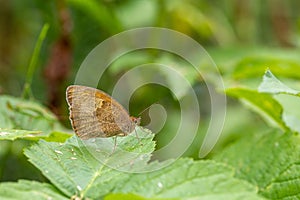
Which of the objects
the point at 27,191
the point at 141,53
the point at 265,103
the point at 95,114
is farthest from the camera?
the point at 141,53

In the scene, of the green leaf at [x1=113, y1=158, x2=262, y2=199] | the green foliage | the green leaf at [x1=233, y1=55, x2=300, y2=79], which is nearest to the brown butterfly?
the green foliage

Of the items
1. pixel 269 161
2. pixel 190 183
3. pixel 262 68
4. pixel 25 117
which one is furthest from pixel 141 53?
pixel 190 183

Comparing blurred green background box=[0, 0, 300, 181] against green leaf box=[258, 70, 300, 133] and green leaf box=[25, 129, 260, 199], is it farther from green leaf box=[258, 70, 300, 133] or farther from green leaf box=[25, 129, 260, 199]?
green leaf box=[25, 129, 260, 199]

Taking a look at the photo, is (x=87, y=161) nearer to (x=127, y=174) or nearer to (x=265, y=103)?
(x=127, y=174)

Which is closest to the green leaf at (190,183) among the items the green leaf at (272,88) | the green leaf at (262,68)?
the green leaf at (272,88)

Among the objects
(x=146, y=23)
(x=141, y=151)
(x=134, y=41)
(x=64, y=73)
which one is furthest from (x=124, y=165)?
(x=146, y=23)

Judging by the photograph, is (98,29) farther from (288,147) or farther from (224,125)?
(288,147)
